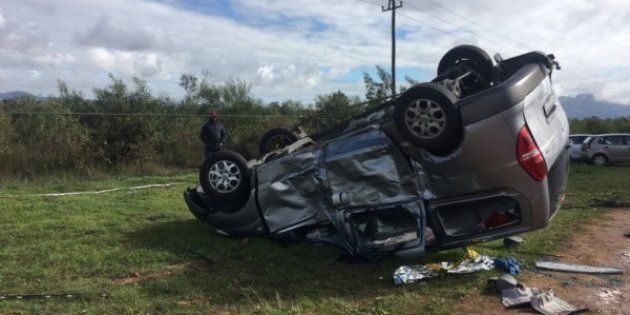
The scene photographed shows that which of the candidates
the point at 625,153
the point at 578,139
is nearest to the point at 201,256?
the point at 625,153

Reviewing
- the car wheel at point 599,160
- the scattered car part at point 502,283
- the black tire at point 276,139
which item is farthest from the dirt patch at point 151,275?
the car wheel at point 599,160

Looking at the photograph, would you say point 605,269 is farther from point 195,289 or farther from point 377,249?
point 195,289

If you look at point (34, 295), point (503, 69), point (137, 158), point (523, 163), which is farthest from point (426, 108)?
point (137, 158)

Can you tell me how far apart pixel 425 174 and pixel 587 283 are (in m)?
1.79

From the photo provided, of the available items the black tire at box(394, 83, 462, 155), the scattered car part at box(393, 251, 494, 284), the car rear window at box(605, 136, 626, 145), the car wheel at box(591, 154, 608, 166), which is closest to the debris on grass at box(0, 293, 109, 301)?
the scattered car part at box(393, 251, 494, 284)

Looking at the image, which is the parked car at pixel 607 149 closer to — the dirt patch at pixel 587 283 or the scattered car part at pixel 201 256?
the dirt patch at pixel 587 283

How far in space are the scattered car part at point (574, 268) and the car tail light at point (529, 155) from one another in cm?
129

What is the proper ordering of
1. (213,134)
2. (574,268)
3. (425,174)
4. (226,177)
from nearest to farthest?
(425,174) → (574,268) → (226,177) → (213,134)

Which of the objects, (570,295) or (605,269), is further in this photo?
(605,269)

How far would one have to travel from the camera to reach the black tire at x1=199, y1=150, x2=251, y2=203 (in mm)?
5793

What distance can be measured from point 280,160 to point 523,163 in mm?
2328

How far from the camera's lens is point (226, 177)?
19.2 ft

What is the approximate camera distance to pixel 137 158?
17.4 metres

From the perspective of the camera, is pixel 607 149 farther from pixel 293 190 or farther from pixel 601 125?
pixel 293 190
